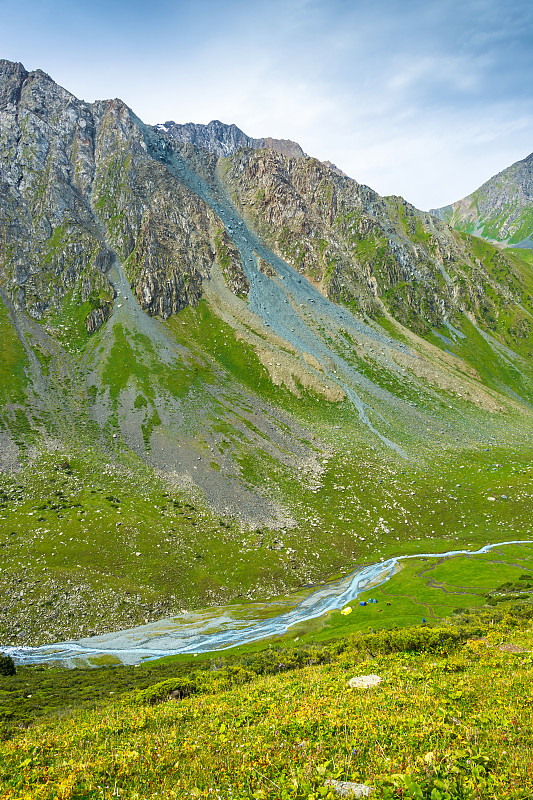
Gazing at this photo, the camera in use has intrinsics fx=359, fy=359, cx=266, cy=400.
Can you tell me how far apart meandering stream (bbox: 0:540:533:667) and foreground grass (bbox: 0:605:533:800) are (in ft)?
97.8

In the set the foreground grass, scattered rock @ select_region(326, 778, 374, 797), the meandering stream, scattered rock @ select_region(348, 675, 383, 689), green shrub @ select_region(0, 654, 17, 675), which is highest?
scattered rock @ select_region(326, 778, 374, 797)

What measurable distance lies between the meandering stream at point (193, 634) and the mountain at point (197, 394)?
2.23 meters

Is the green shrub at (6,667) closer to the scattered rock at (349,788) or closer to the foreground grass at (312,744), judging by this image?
the foreground grass at (312,744)

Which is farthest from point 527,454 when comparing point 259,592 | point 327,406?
point 259,592

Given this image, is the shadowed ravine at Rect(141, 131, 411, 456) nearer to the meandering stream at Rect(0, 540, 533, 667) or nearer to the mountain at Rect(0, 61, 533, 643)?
the mountain at Rect(0, 61, 533, 643)

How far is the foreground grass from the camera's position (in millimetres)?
6652

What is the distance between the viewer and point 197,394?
110 meters

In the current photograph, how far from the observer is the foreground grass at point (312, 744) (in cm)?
665

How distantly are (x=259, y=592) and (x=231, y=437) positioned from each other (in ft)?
141

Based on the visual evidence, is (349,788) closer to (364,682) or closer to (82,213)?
(364,682)

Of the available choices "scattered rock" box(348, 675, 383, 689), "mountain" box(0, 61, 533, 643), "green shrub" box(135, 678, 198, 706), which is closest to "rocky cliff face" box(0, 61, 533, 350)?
"mountain" box(0, 61, 533, 643)

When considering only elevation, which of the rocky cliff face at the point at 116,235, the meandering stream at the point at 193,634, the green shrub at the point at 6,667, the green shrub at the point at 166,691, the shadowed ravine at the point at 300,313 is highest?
the rocky cliff face at the point at 116,235

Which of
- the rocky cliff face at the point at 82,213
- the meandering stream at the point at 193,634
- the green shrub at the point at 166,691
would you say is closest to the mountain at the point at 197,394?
the rocky cliff face at the point at 82,213

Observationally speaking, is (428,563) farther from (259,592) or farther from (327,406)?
(327,406)
